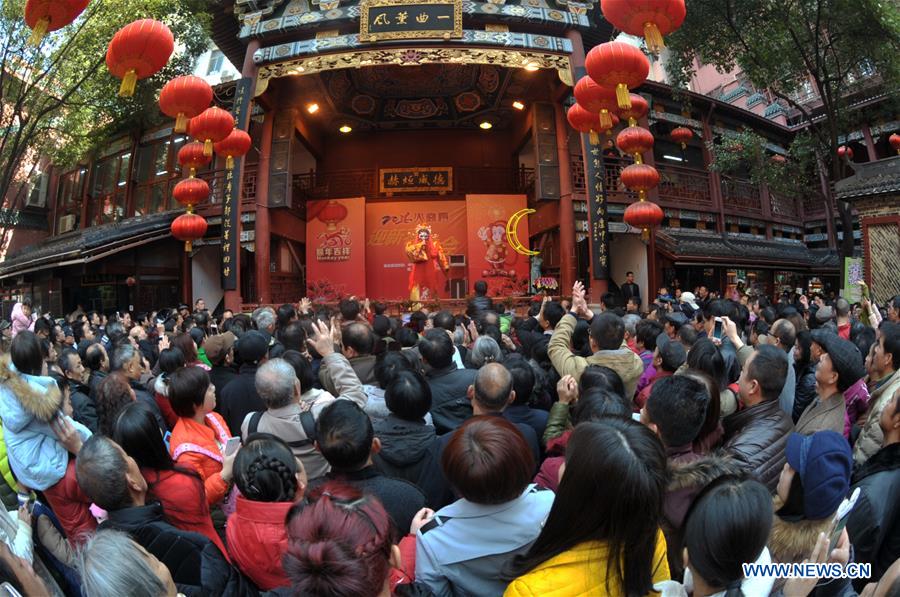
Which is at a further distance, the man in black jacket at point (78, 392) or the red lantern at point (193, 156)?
the red lantern at point (193, 156)

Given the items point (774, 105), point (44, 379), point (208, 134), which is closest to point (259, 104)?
point (208, 134)

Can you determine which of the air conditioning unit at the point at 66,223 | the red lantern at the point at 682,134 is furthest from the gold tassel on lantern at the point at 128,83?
the air conditioning unit at the point at 66,223

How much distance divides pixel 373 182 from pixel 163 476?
51.6 ft

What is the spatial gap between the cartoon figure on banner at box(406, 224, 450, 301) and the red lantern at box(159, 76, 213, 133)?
8091 millimetres

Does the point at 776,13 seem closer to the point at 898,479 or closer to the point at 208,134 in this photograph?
the point at 208,134

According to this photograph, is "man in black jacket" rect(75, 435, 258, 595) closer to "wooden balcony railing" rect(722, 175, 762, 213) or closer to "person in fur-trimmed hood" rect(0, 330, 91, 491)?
"person in fur-trimmed hood" rect(0, 330, 91, 491)

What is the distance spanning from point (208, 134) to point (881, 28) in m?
12.5

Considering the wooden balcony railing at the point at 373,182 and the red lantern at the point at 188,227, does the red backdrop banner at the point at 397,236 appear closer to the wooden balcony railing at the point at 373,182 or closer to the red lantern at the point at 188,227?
the wooden balcony railing at the point at 373,182

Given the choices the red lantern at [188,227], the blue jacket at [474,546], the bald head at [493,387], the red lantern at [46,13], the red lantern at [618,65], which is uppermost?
the red lantern at [618,65]

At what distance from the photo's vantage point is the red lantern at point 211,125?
976 centimetres

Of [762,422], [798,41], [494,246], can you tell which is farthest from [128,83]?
[798,41]

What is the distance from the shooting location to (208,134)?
32.4ft

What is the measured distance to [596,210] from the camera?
1294 cm

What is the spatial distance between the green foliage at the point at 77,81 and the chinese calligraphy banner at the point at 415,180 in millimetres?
6356
